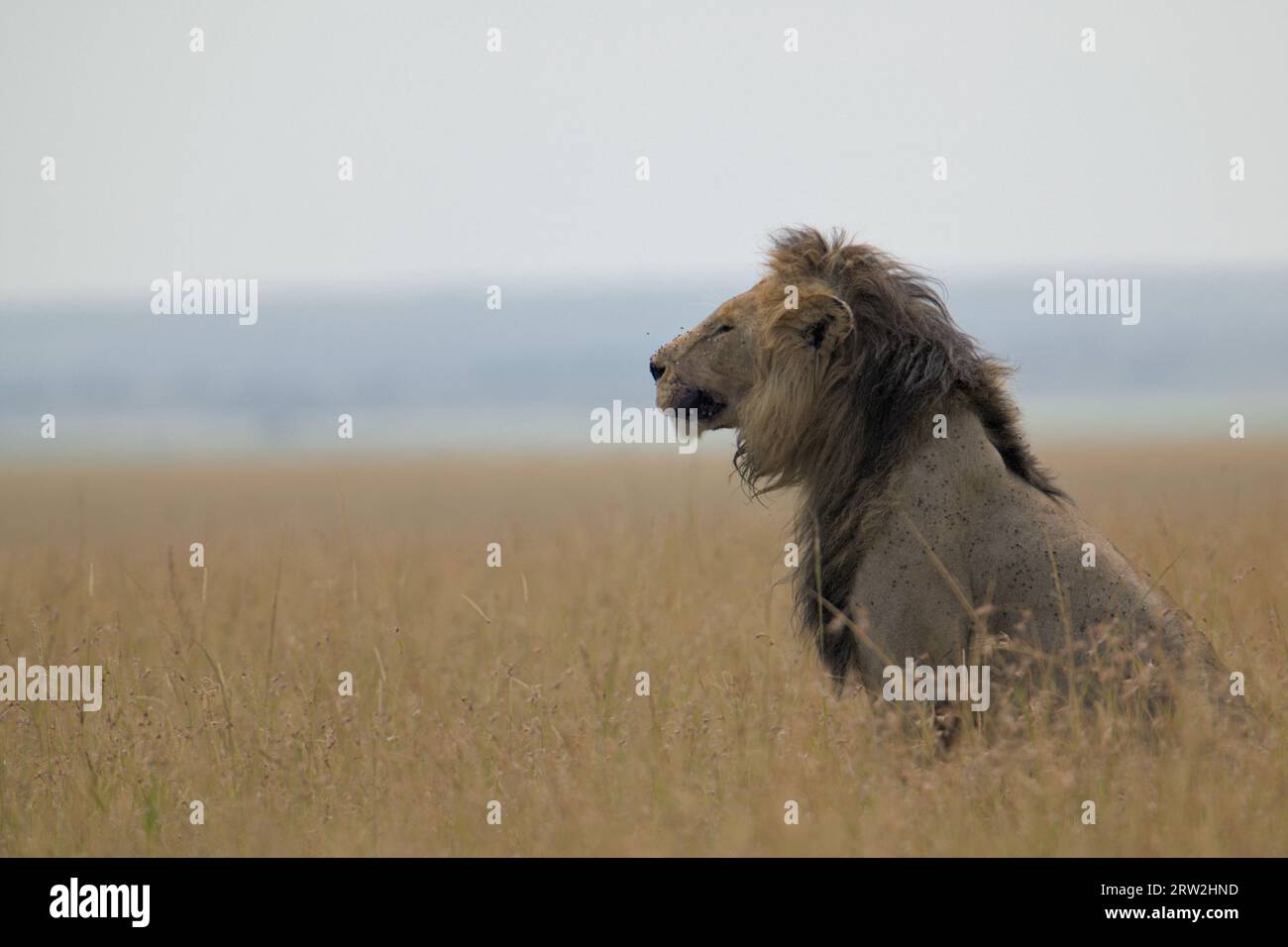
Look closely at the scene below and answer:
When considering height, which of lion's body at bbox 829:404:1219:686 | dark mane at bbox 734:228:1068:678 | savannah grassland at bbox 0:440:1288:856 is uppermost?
dark mane at bbox 734:228:1068:678

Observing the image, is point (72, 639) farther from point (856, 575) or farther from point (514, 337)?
point (514, 337)

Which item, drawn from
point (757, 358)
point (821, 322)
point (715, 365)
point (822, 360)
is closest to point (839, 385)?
point (822, 360)

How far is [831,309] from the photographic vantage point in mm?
6906

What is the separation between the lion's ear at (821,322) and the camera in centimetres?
686

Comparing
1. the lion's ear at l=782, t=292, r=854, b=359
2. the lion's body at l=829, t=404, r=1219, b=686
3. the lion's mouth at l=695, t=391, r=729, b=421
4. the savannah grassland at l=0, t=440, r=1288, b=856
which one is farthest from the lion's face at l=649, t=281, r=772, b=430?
the lion's body at l=829, t=404, r=1219, b=686

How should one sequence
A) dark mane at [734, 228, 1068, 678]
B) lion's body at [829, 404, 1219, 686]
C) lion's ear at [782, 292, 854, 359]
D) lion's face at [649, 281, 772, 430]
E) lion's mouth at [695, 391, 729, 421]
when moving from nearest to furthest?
lion's body at [829, 404, 1219, 686] < dark mane at [734, 228, 1068, 678] < lion's ear at [782, 292, 854, 359] < lion's face at [649, 281, 772, 430] < lion's mouth at [695, 391, 729, 421]

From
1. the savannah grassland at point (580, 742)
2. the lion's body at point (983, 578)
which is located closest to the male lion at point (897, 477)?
the lion's body at point (983, 578)

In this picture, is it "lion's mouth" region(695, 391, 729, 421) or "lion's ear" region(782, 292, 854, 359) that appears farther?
"lion's mouth" region(695, 391, 729, 421)

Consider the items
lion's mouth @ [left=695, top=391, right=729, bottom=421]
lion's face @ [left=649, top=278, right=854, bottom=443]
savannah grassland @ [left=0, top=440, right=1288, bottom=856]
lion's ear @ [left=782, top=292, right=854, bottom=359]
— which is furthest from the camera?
lion's mouth @ [left=695, top=391, right=729, bottom=421]

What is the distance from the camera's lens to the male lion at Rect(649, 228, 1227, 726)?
20.8ft

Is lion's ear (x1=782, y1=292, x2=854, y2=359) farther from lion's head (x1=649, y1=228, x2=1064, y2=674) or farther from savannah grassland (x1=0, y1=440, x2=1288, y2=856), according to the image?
savannah grassland (x1=0, y1=440, x2=1288, y2=856)

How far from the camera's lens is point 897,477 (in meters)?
6.60
